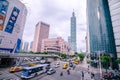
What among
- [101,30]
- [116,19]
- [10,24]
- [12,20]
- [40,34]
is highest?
[40,34]

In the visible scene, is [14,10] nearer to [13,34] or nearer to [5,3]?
[5,3]

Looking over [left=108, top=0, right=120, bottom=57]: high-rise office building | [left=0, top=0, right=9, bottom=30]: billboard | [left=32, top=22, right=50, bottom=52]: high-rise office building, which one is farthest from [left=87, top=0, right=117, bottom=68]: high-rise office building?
[left=32, top=22, right=50, bottom=52]: high-rise office building

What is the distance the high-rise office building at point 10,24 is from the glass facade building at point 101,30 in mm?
48082

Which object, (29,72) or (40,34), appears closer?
(29,72)

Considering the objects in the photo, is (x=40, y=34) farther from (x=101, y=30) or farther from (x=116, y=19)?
(x=116, y=19)

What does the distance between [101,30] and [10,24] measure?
176 ft

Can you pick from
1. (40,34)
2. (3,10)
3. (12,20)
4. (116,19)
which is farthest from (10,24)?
(40,34)

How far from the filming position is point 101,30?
60.5m

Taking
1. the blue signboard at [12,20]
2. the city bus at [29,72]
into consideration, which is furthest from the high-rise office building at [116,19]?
the blue signboard at [12,20]

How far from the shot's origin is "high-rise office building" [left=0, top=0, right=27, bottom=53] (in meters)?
44.8

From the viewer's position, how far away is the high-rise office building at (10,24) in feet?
147

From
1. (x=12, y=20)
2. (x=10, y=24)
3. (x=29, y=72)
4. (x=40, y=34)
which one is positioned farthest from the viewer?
(x=40, y=34)

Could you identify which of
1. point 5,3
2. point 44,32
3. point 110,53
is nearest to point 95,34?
point 110,53

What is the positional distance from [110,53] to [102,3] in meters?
33.9
